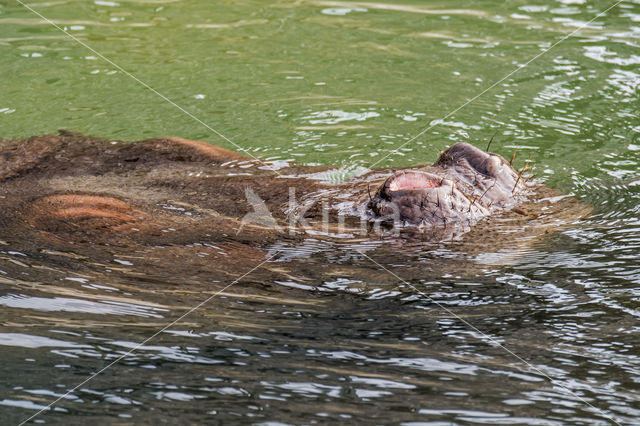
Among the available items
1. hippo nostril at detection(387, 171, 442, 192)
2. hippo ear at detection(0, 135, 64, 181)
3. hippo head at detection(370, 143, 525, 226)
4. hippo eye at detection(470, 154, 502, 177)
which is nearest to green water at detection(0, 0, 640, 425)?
hippo head at detection(370, 143, 525, 226)

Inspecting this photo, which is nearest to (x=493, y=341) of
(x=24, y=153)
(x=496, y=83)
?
(x=24, y=153)

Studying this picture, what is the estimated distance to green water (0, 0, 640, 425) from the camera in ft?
11.7

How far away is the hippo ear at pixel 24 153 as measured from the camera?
6.64 meters

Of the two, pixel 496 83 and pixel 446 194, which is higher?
pixel 496 83

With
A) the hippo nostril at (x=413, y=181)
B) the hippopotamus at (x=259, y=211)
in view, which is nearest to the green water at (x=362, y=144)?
the hippopotamus at (x=259, y=211)

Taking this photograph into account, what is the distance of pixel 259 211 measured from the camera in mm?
5781

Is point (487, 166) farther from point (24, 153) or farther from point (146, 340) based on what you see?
point (24, 153)

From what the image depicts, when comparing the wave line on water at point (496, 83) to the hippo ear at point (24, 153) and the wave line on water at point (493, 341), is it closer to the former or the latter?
the wave line on water at point (493, 341)

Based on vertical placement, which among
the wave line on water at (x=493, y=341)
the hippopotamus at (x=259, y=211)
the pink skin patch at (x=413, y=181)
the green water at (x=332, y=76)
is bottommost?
the wave line on water at (x=493, y=341)

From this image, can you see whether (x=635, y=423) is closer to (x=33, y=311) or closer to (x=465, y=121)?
(x=33, y=311)

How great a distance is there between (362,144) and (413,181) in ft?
8.69

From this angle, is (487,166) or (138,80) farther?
(138,80)

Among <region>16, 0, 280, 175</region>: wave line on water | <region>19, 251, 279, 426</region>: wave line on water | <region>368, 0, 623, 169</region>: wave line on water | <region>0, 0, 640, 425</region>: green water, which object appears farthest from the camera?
<region>16, 0, 280, 175</region>: wave line on water

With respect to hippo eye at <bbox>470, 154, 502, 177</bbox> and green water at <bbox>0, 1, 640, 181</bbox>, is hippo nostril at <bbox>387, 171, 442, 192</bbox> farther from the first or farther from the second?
green water at <bbox>0, 1, 640, 181</bbox>
